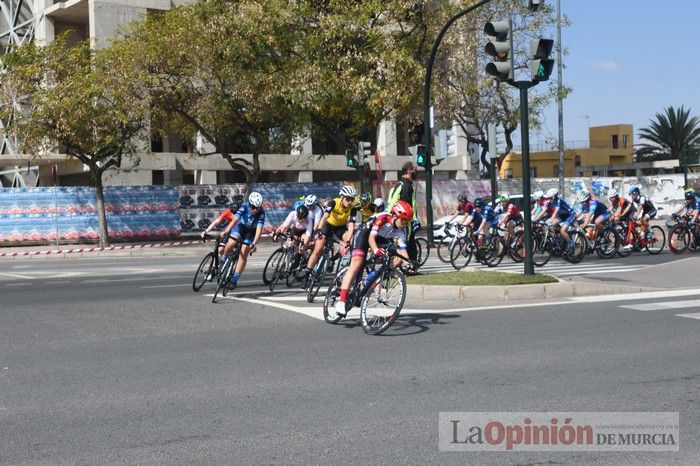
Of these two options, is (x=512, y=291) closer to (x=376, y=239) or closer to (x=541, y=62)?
(x=541, y=62)

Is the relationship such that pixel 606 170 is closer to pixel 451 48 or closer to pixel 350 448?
pixel 451 48

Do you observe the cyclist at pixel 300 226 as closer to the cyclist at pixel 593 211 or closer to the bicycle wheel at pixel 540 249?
the bicycle wheel at pixel 540 249

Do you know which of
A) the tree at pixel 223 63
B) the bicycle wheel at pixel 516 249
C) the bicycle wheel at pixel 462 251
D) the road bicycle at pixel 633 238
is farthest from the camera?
the tree at pixel 223 63

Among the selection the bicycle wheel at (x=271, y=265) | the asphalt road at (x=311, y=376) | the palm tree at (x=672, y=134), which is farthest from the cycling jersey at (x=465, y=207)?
the palm tree at (x=672, y=134)

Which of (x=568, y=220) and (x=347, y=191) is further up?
(x=347, y=191)

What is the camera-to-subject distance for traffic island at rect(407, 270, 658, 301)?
1384 cm

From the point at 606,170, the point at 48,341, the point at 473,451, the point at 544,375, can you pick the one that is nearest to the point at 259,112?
the point at 48,341

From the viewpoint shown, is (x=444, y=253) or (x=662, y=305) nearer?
(x=662, y=305)

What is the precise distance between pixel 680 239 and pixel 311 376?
722 inches

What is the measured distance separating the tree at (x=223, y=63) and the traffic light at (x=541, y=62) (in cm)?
1594

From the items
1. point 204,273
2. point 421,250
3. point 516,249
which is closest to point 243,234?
point 204,273

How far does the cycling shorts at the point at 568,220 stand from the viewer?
21255 millimetres

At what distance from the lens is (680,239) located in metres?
→ 24.2

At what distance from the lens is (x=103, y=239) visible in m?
32.5
